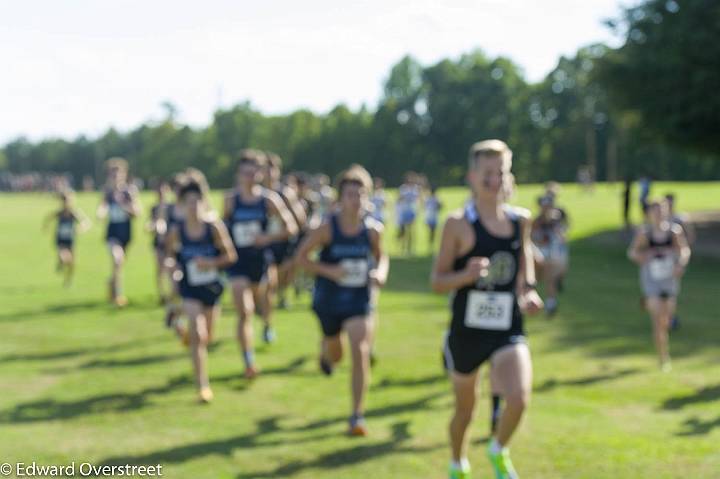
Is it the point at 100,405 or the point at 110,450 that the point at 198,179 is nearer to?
the point at 100,405

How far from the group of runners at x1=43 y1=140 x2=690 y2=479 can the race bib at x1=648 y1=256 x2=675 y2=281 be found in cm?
1

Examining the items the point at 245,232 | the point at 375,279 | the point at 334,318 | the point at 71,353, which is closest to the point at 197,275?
the point at 245,232

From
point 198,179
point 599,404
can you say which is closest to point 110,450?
point 198,179

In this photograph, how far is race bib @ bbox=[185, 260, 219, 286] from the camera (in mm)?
8078

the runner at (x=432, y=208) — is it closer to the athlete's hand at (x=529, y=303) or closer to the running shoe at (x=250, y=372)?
the running shoe at (x=250, y=372)

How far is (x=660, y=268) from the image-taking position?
9648 millimetres

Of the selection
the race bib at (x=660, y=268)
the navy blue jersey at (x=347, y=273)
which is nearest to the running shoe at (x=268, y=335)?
the navy blue jersey at (x=347, y=273)

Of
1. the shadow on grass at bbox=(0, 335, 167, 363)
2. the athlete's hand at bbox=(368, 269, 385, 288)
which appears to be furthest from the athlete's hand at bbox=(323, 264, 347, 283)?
the shadow on grass at bbox=(0, 335, 167, 363)

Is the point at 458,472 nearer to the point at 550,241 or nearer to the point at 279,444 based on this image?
the point at 279,444

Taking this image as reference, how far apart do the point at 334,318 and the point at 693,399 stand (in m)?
3.77

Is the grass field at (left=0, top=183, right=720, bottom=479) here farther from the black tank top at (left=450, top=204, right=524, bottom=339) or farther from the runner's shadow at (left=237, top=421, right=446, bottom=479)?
the black tank top at (left=450, top=204, right=524, bottom=339)

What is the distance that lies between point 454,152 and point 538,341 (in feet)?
131

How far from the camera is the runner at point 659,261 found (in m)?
9.70

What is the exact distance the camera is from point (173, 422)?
744 centimetres
